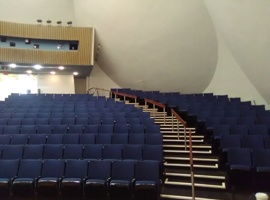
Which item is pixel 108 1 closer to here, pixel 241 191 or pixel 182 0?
pixel 182 0

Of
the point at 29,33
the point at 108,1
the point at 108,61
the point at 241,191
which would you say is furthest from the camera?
the point at 108,61

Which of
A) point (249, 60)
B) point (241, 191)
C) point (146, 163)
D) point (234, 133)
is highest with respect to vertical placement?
point (249, 60)

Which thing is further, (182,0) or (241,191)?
(182,0)

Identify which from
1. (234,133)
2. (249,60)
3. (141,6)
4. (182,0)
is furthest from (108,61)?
(234,133)

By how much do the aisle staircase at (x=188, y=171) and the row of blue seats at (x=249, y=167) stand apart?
0.26 m

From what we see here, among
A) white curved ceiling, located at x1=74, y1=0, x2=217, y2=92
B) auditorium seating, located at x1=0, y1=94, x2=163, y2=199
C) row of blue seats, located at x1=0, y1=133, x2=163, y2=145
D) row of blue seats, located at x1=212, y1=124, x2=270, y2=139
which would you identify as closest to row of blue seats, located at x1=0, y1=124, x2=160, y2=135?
auditorium seating, located at x1=0, y1=94, x2=163, y2=199

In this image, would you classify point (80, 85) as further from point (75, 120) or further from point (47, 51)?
point (75, 120)

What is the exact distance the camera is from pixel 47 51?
10.8 metres

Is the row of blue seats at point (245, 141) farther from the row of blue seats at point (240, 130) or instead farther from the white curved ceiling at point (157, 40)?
the white curved ceiling at point (157, 40)

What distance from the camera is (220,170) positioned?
4332 millimetres

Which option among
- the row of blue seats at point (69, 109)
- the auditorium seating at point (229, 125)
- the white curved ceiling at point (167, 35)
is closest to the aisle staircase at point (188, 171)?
the auditorium seating at point (229, 125)

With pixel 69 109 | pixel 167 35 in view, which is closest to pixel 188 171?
pixel 69 109

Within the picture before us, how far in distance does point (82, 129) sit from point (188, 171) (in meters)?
2.21

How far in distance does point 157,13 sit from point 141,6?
0.60m
